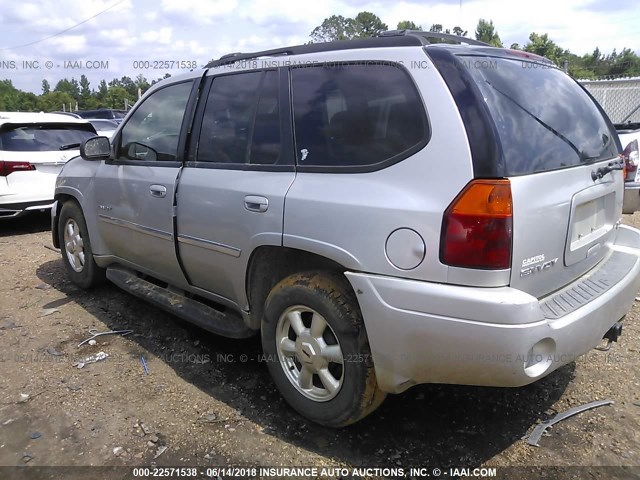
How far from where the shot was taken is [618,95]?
1326 cm

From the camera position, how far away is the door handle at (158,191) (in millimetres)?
3461

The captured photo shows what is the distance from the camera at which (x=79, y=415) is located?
2.96 m

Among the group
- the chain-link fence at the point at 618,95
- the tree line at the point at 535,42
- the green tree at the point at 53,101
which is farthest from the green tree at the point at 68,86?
the chain-link fence at the point at 618,95

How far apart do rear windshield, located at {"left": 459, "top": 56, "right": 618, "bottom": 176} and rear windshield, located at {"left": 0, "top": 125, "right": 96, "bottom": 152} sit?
6.71 meters

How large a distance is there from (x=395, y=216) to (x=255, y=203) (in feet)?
2.93

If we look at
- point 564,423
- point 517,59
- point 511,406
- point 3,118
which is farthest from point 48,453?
point 3,118

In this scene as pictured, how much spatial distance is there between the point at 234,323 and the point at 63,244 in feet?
8.85

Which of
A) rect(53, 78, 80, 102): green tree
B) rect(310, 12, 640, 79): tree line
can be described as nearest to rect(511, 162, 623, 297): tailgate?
rect(310, 12, 640, 79): tree line

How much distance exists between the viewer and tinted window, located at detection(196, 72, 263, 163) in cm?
307

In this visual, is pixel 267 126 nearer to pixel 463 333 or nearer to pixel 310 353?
pixel 310 353

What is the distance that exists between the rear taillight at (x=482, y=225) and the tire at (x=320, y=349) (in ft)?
2.03

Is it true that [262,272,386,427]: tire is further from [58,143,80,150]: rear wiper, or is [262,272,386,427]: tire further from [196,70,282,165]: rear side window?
[58,143,80,150]: rear wiper

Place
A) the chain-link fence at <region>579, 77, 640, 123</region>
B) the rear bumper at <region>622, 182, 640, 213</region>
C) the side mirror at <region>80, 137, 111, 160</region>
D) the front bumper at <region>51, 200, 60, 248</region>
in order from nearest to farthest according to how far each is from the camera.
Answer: the side mirror at <region>80, 137, 111, 160</region> → the rear bumper at <region>622, 182, 640, 213</region> → the front bumper at <region>51, 200, 60, 248</region> → the chain-link fence at <region>579, 77, 640, 123</region>

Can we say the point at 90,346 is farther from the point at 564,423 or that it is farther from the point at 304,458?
the point at 564,423
